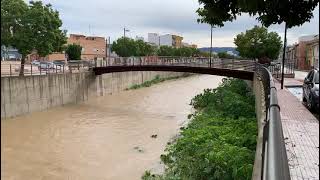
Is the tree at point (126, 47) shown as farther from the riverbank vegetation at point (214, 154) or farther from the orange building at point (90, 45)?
A: the riverbank vegetation at point (214, 154)

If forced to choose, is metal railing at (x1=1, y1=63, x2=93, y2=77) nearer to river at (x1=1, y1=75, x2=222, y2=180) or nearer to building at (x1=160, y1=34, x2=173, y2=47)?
river at (x1=1, y1=75, x2=222, y2=180)

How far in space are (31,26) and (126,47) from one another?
42.8 m

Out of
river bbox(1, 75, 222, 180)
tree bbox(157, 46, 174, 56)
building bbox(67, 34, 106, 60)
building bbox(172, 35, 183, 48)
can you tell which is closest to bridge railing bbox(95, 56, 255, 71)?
river bbox(1, 75, 222, 180)

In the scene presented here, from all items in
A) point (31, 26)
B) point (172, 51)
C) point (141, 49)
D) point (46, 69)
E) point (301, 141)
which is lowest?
point (301, 141)

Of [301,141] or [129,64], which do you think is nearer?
[301,141]

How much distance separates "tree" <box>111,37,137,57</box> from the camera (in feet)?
240

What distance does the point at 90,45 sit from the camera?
89062 millimetres

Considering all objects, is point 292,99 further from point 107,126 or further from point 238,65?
point 238,65

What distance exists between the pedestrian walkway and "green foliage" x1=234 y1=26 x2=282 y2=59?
40.3 m

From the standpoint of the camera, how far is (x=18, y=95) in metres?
28.2

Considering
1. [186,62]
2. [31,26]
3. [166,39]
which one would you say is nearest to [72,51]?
[186,62]

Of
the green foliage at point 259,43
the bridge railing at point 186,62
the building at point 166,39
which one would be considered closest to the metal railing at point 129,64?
the bridge railing at point 186,62

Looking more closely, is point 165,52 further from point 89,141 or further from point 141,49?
point 89,141

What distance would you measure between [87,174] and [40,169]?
1828 millimetres
